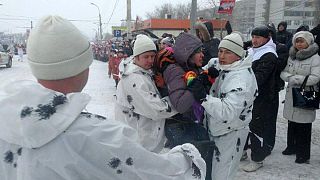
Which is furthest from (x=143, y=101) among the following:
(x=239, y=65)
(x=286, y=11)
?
(x=286, y=11)

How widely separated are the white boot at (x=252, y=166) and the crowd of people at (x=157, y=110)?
0.5 inches

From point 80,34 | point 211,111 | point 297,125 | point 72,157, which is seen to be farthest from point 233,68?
point 297,125

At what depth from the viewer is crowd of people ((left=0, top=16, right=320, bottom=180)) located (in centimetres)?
114

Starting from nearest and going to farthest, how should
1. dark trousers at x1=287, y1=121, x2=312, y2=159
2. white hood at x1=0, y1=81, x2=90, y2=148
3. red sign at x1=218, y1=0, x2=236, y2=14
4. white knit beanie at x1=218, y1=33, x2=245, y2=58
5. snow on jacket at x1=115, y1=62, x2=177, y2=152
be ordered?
white hood at x1=0, y1=81, x2=90, y2=148
snow on jacket at x1=115, y1=62, x2=177, y2=152
white knit beanie at x1=218, y1=33, x2=245, y2=58
dark trousers at x1=287, y1=121, x2=312, y2=159
red sign at x1=218, y1=0, x2=236, y2=14

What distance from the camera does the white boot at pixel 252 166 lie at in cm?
454

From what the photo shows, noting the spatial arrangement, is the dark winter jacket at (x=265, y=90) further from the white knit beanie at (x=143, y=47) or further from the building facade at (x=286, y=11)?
the building facade at (x=286, y=11)

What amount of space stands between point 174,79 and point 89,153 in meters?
1.44

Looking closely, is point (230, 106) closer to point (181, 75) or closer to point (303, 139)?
point (181, 75)

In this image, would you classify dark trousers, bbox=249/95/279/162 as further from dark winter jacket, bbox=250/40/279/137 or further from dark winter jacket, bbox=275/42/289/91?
dark winter jacket, bbox=275/42/289/91

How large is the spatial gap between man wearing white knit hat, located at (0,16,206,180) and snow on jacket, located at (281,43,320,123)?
3.78m

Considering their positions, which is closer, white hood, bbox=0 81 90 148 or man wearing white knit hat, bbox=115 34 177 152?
white hood, bbox=0 81 90 148

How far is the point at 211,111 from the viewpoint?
103 inches

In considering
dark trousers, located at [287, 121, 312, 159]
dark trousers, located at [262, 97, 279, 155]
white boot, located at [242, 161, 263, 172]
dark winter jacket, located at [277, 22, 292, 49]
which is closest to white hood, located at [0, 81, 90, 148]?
white boot, located at [242, 161, 263, 172]

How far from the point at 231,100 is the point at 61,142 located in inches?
68.9
